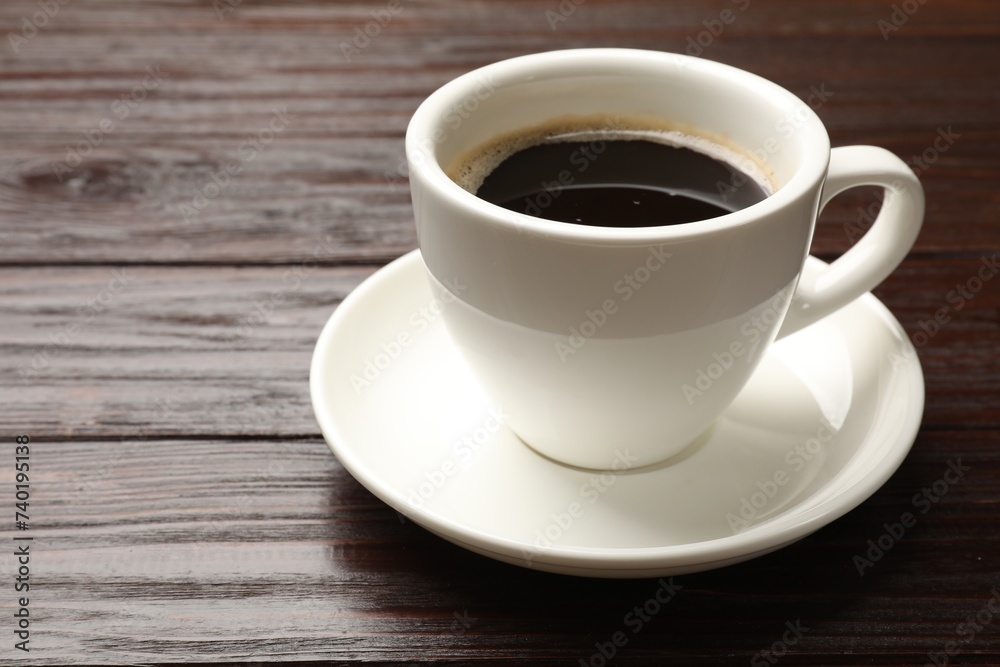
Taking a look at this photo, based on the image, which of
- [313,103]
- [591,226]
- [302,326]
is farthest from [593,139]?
[313,103]

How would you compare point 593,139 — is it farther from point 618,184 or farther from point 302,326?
point 302,326

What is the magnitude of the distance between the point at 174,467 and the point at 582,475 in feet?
1.20

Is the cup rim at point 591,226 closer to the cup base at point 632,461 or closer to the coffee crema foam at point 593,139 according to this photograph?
the coffee crema foam at point 593,139

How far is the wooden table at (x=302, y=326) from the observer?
0.77 metres

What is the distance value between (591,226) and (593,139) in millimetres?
252

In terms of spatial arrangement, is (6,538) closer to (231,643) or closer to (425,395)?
(231,643)

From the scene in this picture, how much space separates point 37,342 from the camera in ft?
3.54

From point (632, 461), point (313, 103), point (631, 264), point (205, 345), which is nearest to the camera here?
point (631, 264)

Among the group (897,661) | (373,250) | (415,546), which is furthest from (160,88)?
(897,661)

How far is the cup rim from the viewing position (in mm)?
707

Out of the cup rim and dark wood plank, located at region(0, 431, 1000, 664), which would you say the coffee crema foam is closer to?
the cup rim

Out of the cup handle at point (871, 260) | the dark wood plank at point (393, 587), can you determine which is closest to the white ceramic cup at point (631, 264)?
the cup handle at point (871, 260)

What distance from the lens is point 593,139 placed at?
97 centimetres

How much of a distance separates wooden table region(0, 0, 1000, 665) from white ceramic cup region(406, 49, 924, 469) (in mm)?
138
